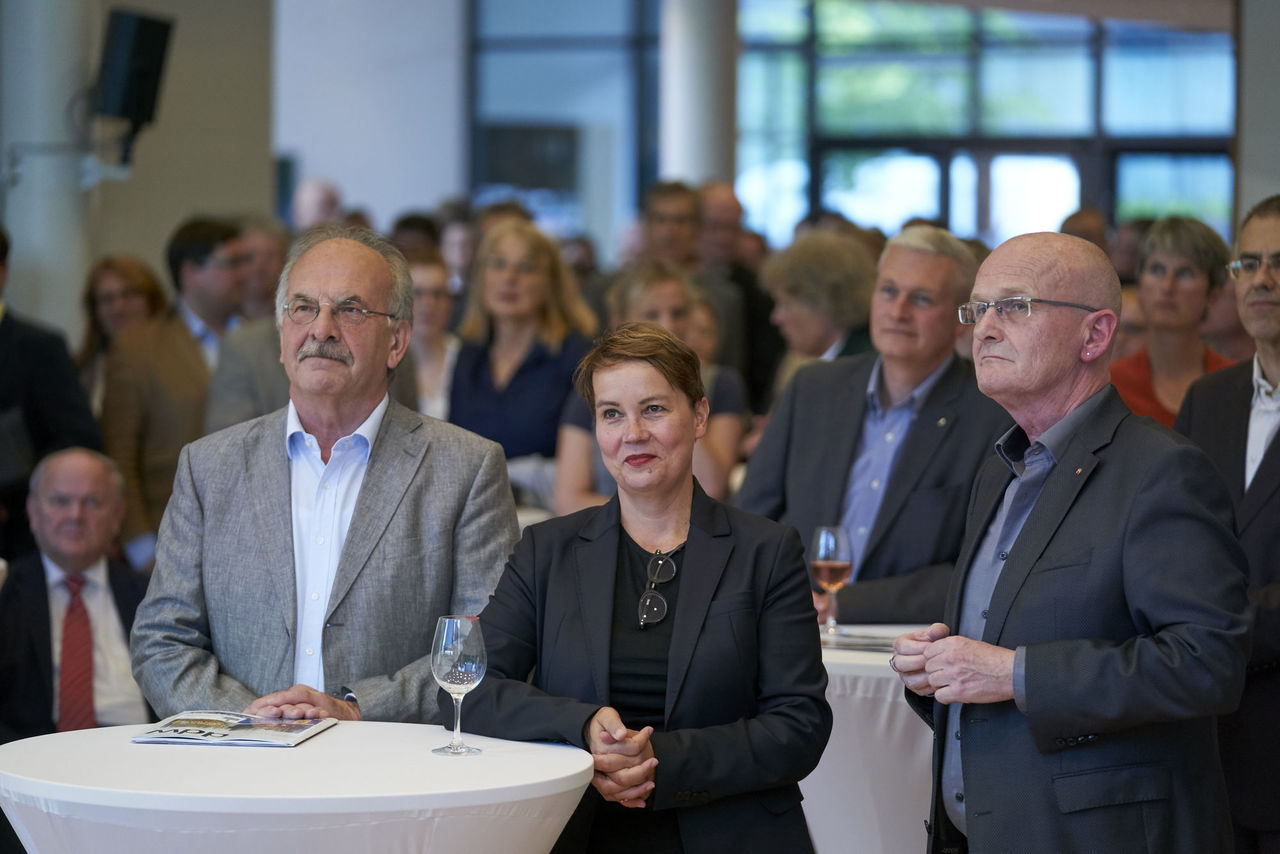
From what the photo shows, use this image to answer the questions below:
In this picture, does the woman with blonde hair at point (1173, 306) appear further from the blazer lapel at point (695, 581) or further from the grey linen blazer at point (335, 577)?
the grey linen blazer at point (335, 577)

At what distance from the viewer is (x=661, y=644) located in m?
2.83

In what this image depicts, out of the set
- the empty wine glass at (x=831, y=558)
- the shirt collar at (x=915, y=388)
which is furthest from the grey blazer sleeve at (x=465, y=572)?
the shirt collar at (x=915, y=388)

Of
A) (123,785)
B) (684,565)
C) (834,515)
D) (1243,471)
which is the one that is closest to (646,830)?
(684,565)

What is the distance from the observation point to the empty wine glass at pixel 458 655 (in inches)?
103

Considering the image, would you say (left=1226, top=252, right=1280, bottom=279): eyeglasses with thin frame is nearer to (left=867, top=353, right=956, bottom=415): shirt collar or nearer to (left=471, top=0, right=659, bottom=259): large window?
(left=867, top=353, right=956, bottom=415): shirt collar

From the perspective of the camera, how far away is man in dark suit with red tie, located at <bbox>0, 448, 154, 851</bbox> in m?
4.21

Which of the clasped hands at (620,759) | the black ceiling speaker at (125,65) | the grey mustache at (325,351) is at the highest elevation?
the black ceiling speaker at (125,65)

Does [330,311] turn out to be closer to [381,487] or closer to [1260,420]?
[381,487]

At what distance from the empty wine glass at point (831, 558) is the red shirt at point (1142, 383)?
1.48 m

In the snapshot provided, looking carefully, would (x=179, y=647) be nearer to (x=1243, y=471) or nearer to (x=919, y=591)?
(x=919, y=591)

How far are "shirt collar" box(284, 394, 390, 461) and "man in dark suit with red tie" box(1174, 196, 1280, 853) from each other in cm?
185

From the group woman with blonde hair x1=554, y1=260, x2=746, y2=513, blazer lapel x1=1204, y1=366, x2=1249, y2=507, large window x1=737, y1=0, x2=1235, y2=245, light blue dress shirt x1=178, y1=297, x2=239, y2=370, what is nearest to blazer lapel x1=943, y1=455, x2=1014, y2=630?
blazer lapel x1=1204, y1=366, x2=1249, y2=507

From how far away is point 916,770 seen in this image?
3.69 meters

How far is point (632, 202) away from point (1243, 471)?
13559 millimetres
